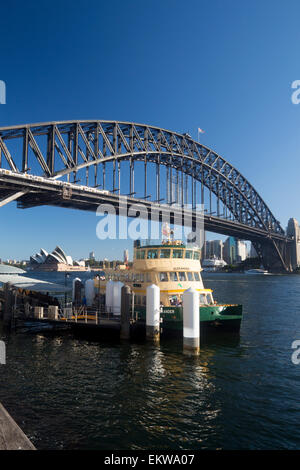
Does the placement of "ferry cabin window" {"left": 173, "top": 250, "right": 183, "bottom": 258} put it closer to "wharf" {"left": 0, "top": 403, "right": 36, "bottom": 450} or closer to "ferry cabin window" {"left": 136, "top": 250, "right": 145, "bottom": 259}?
"ferry cabin window" {"left": 136, "top": 250, "right": 145, "bottom": 259}

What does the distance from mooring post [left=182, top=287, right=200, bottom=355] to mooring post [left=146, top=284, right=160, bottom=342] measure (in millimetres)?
2521

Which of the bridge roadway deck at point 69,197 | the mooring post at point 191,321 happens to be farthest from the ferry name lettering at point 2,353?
the bridge roadway deck at point 69,197

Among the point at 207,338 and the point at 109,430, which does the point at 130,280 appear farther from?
the point at 109,430

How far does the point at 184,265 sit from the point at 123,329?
7.00m

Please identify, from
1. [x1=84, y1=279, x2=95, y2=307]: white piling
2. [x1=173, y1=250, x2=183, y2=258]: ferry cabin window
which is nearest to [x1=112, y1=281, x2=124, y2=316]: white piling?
[x1=173, y1=250, x2=183, y2=258]: ferry cabin window

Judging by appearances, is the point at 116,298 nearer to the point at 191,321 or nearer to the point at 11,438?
the point at 191,321

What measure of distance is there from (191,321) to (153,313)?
10.4 feet

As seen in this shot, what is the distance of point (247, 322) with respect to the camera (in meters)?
32.1

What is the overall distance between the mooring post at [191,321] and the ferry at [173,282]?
229 centimetres

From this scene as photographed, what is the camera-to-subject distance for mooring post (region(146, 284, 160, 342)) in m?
21.6

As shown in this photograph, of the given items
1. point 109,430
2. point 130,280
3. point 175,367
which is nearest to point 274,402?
point 175,367

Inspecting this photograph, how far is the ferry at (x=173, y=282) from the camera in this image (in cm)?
2295

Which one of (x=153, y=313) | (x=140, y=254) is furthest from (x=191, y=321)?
(x=140, y=254)

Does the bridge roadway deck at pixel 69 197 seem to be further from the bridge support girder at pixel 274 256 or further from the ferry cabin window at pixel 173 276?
the bridge support girder at pixel 274 256
